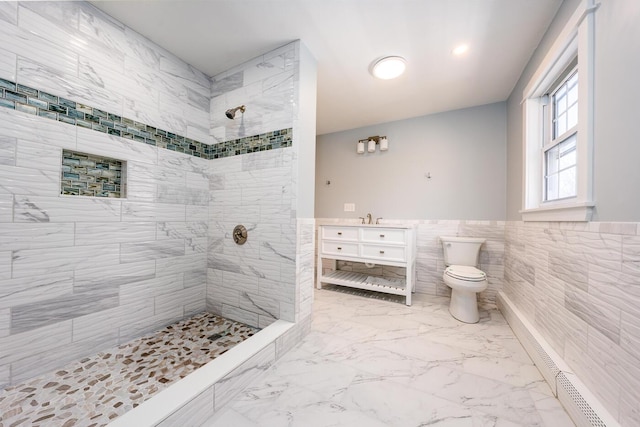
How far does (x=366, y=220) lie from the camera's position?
330 cm

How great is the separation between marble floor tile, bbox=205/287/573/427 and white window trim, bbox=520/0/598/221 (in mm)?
1018

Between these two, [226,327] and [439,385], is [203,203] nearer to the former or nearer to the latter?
[226,327]

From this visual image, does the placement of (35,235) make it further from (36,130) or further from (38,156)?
(36,130)

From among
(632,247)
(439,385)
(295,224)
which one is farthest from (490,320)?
(295,224)

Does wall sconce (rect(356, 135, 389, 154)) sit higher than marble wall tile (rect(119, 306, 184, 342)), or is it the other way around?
wall sconce (rect(356, 135, 389, 154))

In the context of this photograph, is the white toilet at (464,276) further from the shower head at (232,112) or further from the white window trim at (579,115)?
the shower head at (232,112)

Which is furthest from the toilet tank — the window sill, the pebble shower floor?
the pebble shower floor

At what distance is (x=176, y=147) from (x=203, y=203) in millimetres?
528

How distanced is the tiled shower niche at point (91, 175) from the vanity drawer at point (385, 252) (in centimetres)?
232

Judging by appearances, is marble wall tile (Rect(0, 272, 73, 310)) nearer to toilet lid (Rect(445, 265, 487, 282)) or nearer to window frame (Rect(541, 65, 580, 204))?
toilet lid (Rect(445, 265, 487, 282))

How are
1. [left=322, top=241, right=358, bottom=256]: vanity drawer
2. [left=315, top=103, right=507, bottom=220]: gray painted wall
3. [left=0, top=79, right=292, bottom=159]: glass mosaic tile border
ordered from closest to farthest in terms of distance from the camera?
[left=0, top=79, right=292, bottom=159]: glass mosaic tile border, [left=315, top=103, right=507, bottom=220]: gray painted wall, [left=322, top=241, right=358, bottom=256]: vanity drawer

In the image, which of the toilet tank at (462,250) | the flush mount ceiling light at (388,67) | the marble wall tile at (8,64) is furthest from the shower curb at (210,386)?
the flush mount ceiling light at (388,67)

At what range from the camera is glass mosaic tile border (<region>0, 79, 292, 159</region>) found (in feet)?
4.03

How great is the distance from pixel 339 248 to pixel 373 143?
60.1 inches
